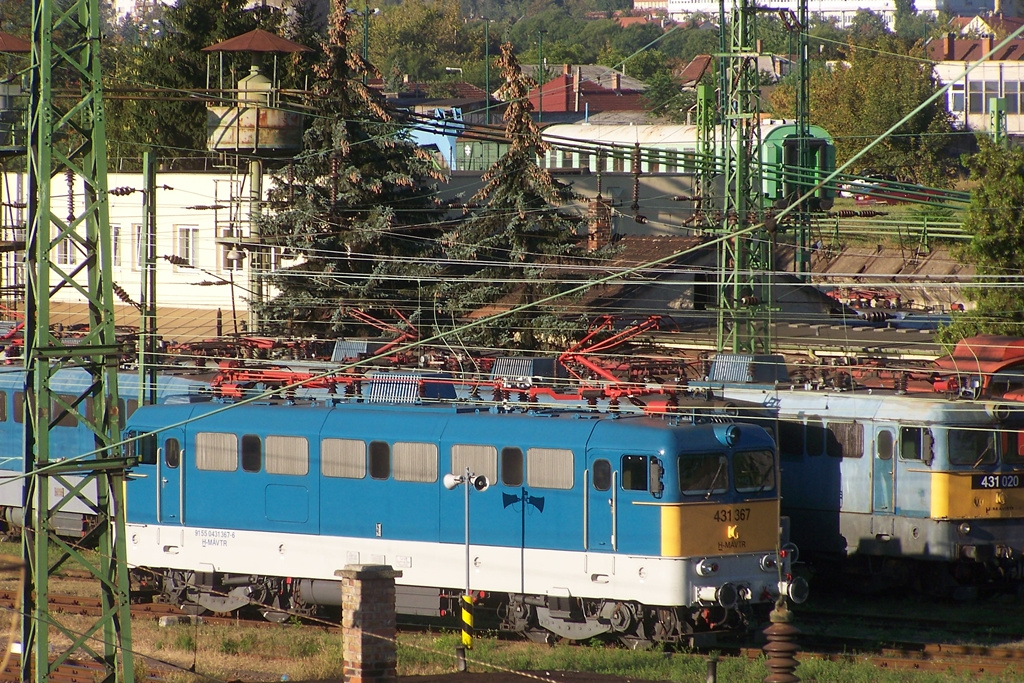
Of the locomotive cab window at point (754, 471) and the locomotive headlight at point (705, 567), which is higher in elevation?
the locomotive cab window at point (754, 471)

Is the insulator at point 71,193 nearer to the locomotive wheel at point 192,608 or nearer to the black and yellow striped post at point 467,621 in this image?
the locomotive wheel at point 192,608

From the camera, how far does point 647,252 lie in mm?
39750

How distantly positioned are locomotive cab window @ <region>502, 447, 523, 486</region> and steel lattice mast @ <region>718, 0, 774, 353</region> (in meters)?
7.95

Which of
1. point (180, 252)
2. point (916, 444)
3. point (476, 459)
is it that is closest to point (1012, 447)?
point (916, 444)

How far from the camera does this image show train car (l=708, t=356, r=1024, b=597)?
69.5 feet

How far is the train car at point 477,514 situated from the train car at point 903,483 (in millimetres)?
2697

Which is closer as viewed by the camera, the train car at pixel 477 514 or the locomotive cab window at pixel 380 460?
the train car at pixel 477 514

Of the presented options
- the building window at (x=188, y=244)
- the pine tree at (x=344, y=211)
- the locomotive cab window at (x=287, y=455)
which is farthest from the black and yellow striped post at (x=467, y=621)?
the building window at (x=188, y=244)

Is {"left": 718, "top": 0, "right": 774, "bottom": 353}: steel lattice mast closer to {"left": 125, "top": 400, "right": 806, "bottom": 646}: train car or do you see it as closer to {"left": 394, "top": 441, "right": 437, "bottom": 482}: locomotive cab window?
{"left": 125, "top": 400, "right": 806, "bottom": 646}: train car

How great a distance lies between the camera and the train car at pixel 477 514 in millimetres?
18125

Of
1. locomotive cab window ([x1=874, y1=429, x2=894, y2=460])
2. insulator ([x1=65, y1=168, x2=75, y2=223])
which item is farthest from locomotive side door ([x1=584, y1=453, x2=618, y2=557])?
insulator ([x1=65, y1=168, x2=75, y2=223])

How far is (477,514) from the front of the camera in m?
19.0

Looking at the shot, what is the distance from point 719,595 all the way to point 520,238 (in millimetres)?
16223

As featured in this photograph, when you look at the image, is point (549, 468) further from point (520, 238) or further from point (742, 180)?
point (520, 238)
